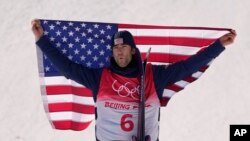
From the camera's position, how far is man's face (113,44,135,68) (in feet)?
10.3

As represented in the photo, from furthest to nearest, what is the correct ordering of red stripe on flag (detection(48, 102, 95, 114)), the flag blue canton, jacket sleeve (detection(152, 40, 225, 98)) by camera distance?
1. red stripe on flag (detection(48, 102, 95, 114))
2. the flag blue canton
3. jacket sleeve (detection(152, 40, 225, 98))

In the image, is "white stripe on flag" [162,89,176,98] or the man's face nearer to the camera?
the man's face

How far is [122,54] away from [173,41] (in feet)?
2.46

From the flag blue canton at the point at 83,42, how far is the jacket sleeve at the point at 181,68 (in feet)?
2.02

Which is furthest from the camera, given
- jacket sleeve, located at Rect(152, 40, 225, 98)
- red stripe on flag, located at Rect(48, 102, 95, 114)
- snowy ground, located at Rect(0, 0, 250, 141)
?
snowy ground, located at Rect(0, 0, 250, 141)

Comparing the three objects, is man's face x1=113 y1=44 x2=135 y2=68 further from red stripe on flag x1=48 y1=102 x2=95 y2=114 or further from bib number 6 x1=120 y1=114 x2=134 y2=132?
red stripe on flag x1=48 y1=102 x2=95 y2=114

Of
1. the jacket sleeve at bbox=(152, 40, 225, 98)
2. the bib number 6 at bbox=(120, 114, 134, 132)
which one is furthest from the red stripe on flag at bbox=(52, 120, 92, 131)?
the jacket sleeve at bbox=(152, 40, 225, 98)

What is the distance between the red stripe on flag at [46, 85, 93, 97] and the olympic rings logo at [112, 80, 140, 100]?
63 centimetres

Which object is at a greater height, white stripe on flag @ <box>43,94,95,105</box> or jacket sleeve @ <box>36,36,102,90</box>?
jacket sleeve @ <box>36,36,102,90</box>

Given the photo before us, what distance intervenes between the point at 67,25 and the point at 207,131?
7.24 feet

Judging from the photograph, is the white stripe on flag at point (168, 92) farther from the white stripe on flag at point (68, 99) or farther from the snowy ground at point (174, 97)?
the snowy ground at point (174, 97)

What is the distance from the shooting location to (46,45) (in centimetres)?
328

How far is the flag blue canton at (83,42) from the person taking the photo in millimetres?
3656

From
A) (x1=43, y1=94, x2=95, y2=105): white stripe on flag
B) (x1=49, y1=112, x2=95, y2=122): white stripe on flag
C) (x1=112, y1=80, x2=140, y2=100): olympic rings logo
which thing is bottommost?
(x1=49, y1=112, x2=95, y2=122): white stripe on flag
